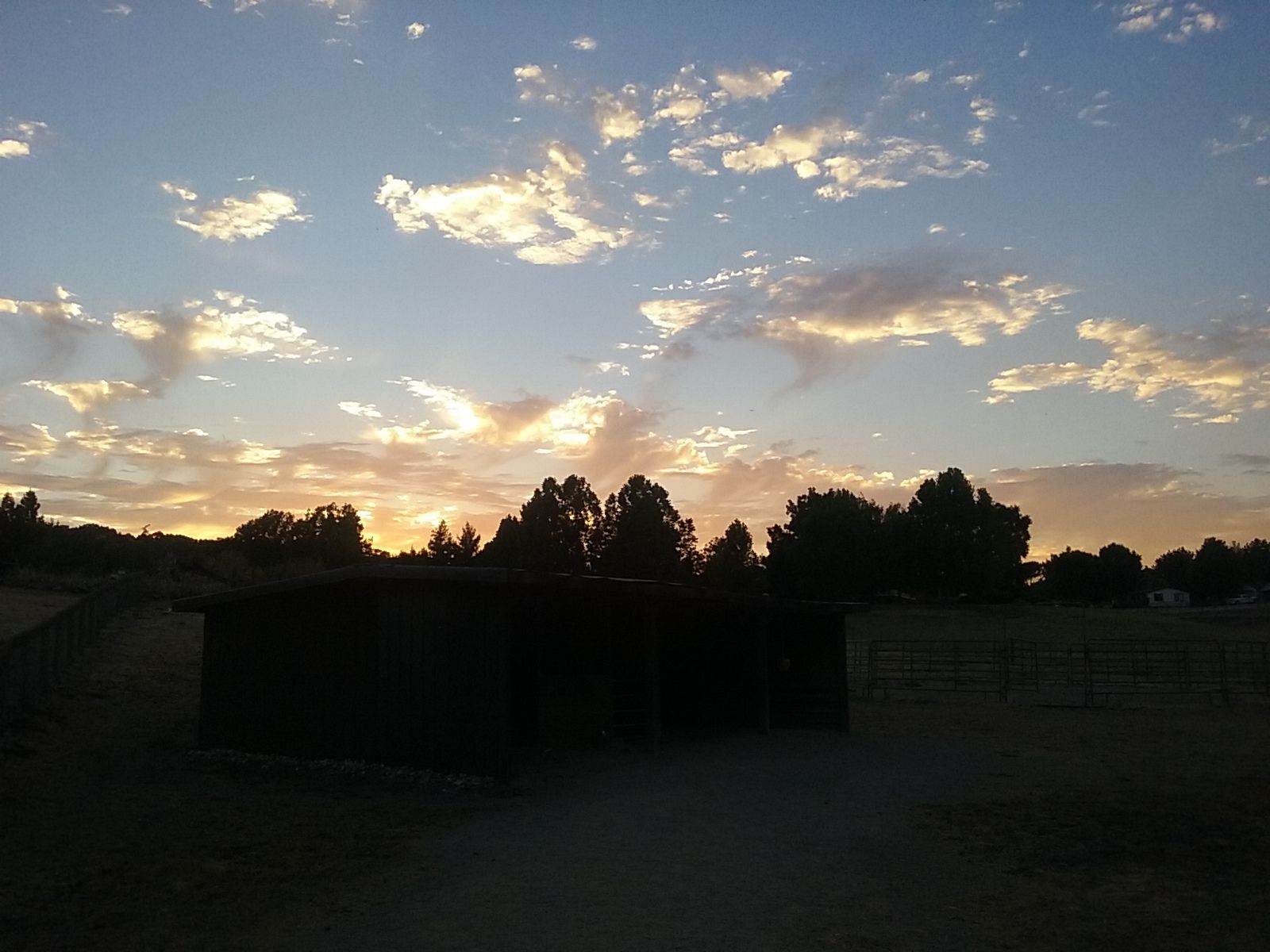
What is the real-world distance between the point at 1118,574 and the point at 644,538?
5895 cm

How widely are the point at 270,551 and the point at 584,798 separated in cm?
6574

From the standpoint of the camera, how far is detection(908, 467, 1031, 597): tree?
70500 millimetres

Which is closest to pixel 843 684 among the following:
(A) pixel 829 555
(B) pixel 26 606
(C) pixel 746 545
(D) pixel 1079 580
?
(B) pixel 26 606

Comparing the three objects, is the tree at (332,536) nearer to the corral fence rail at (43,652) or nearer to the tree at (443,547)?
the tree at (443,547)

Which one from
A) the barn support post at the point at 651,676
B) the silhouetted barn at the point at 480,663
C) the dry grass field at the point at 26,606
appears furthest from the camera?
the dry grass field at the point at 26,606

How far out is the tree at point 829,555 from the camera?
6994 cm

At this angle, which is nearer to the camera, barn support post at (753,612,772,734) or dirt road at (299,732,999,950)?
dirt road at (299,732,999,950)

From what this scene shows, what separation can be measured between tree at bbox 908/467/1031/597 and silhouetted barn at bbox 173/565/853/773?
52.0 m

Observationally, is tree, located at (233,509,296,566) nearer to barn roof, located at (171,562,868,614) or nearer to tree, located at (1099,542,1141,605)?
barn roof, located at (171,562,868,614)

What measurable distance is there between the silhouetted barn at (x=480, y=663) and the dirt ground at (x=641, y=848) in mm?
651

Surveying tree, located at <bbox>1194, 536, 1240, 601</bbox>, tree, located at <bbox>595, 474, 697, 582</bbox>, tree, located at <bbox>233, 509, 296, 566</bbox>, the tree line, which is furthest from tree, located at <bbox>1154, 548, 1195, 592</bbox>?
tree, located at <bbox>233, 509, 296, 566</bbox>

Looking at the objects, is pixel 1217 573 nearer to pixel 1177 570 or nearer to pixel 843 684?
pixel 1177 570

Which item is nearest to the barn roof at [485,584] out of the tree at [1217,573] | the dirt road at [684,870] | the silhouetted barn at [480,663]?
the silhouetted barn at [480,663]

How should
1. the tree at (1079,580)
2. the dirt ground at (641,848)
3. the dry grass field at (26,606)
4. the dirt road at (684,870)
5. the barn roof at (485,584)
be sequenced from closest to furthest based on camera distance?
the dirt road at (684,870) < the dirt ground at (641,848) < the barn roof at (485,584) < the dry grass field at (26,606) < the tree at (1079,580)
